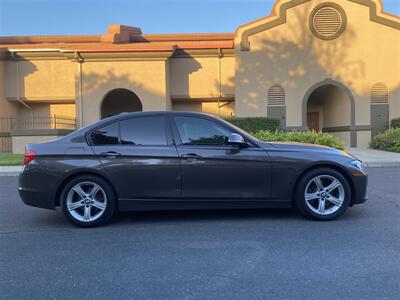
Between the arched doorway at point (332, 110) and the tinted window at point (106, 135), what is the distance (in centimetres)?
1611

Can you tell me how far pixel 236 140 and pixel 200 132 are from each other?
0.56m

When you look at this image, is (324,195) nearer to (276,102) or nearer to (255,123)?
(255,123)

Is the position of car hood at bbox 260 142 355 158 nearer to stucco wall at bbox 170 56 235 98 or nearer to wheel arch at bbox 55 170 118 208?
wheel arch at bbox 55 170 118 208

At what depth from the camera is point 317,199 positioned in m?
5.63

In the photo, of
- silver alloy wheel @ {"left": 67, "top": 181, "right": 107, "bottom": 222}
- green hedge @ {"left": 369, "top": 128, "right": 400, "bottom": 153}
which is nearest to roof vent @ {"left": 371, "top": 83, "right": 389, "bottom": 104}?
green hedge @ {"left": 369, "top": 128, "right": 400, "bottom": 153}

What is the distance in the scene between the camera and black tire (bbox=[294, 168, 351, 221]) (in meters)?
5.58

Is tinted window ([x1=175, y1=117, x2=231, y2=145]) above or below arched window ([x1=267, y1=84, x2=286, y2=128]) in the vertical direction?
below

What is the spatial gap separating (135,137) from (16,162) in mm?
10003

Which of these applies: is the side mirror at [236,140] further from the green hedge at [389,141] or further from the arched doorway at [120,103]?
the arched doorway at [120,103]

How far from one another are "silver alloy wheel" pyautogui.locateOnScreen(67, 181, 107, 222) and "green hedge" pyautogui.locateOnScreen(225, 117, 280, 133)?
13.1 metres

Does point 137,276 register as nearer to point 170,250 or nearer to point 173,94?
point 170,250

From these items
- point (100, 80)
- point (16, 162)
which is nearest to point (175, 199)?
point (16, 162)

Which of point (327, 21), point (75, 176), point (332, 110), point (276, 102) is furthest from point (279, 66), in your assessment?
point (75, 176)

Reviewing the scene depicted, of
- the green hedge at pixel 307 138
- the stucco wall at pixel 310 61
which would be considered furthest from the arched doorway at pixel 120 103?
the green hedge at pixel 307 138
